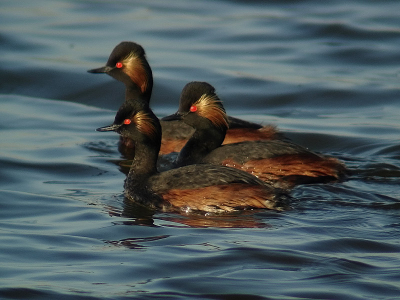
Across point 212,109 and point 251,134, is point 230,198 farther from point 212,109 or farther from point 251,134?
point 251,134

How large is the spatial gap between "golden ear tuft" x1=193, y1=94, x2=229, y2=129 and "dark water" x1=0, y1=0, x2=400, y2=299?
1.27 meters

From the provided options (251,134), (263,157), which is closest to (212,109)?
(263,157)

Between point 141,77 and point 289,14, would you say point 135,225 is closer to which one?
point 141,77

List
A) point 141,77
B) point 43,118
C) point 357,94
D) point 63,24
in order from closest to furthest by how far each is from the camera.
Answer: point 141,77
point 43,118
point 357,94
point 63,24

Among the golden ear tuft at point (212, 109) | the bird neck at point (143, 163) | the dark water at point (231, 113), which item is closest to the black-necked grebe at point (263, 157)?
the golden ear tuft at point (212, 109)

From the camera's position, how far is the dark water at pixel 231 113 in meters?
6.30

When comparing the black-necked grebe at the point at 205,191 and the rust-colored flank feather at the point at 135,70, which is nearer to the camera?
the black-necked grebe at the point at 205,191

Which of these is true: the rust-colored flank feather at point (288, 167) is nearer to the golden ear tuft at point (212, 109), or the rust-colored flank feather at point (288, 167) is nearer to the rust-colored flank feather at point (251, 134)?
the golden ear tuft at point (212, 109)

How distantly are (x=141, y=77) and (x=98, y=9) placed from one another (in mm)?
8283

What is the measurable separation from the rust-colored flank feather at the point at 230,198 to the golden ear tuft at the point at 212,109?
1.98 m

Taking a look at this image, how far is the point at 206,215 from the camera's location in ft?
25.9

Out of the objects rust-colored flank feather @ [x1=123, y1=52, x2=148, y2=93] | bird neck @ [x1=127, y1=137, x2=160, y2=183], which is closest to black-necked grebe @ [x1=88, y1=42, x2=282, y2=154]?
rust-colored flank feather @ [x1=123, y1=52, x2=148, y2=93]

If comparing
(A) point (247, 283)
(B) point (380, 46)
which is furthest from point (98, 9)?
(A) point (247, 283)

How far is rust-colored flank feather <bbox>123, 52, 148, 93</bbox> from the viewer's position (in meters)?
11.5
